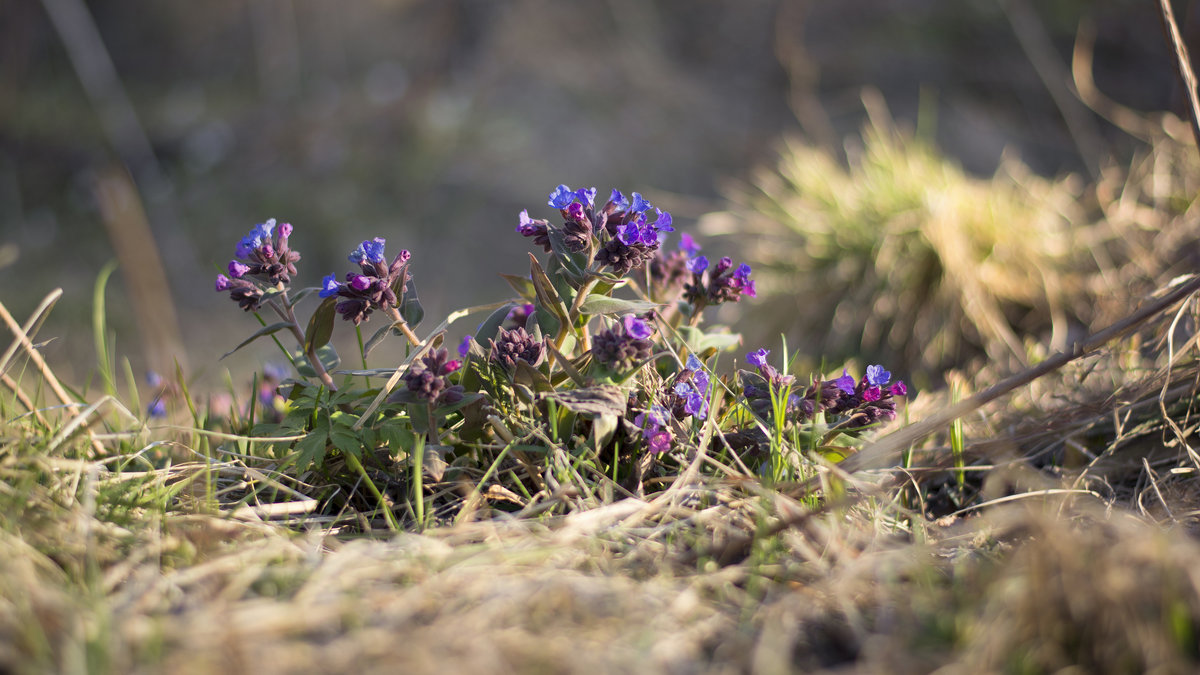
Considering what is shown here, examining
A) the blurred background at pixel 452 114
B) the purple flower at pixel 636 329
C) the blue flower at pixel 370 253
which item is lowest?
the purple flower at pixel 636 329

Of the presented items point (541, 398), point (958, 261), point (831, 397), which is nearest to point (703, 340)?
point (831, 397)

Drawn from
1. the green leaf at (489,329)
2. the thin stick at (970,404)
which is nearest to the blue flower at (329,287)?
the green leaf at (489,329)

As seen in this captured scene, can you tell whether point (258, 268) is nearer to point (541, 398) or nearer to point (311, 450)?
point (311, 450)

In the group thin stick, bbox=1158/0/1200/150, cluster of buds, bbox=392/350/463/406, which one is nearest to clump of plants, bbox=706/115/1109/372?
thin stick, bbox=1158/0/1200/150

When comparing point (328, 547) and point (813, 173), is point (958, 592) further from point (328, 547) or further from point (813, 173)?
point (813, 173)

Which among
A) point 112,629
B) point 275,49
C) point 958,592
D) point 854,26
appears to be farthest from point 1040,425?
point 275,49

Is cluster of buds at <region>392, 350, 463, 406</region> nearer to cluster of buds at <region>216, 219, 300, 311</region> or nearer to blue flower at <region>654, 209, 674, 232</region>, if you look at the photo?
cluster of buds at <region>216, 219, 300, 311</region>

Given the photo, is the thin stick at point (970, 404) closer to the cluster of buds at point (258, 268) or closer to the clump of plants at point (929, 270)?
the cluster of buds at point (258, 268)
